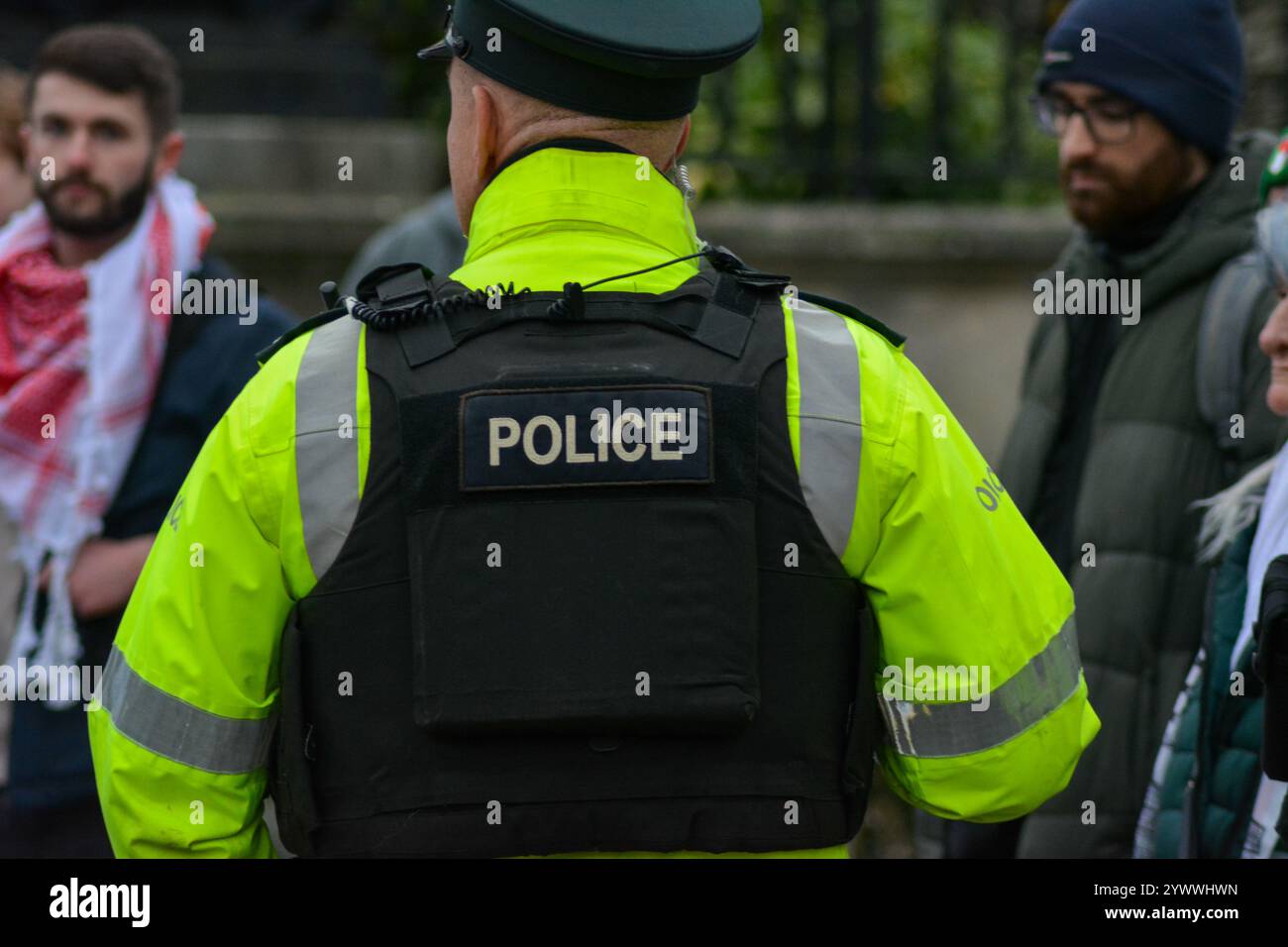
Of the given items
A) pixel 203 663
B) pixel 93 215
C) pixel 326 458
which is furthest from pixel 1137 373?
pixel 93 215

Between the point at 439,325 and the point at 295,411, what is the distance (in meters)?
0.21

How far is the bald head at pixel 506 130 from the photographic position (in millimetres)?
2172

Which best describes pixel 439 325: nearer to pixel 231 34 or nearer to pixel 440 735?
pixel 440 735

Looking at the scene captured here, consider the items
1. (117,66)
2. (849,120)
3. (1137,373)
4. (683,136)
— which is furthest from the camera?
(849,120)

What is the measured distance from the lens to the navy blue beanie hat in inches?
138

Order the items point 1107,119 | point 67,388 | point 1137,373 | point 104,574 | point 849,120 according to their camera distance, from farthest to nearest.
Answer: point 849,120
point 67,388
point 104,574
point 1107,119
point 1137,373

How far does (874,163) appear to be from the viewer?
22.2 feet

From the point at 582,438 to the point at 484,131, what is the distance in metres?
0.45

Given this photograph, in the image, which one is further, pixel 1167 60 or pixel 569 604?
pixel 1167 60

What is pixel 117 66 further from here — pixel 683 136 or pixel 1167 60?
pixel 1167 60

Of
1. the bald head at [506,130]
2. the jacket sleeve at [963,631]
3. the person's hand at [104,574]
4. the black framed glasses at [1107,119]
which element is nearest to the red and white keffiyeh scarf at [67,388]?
the person's hand at [104,574]

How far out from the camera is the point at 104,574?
144 inches

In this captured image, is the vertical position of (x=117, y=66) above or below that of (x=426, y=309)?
above

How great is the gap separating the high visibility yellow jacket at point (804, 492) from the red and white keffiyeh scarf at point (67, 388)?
1614mm
